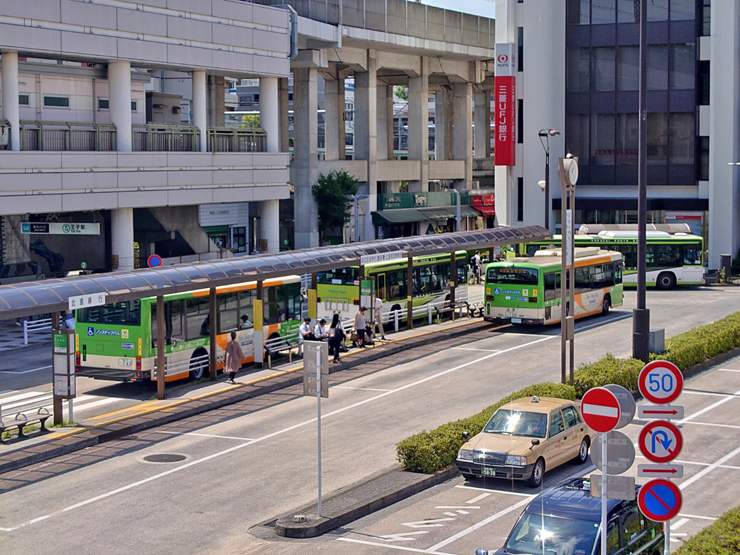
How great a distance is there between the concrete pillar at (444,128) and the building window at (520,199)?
23.2 metres

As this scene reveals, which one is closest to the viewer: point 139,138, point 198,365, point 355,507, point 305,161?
point 355,507

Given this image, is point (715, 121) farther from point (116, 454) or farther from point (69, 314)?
point (116, 454)

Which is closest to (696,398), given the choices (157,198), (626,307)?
(626,307)

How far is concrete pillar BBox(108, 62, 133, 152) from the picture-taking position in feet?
151

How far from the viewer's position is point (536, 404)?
20.6 m

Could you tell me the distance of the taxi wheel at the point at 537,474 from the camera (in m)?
19.1

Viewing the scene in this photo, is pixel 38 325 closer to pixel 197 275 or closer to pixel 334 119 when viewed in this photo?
pixel 197 275

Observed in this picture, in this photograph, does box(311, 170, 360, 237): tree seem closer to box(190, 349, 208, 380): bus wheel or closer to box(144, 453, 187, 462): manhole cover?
box(190, 349, 208, 380): bus wheel

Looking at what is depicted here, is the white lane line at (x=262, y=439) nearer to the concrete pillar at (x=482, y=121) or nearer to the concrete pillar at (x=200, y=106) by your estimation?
the concrete pillar at (x=200, y=106)

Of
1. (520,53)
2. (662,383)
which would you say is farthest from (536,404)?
(520,53)

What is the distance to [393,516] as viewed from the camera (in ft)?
58.3

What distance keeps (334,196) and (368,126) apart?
8.17 meters

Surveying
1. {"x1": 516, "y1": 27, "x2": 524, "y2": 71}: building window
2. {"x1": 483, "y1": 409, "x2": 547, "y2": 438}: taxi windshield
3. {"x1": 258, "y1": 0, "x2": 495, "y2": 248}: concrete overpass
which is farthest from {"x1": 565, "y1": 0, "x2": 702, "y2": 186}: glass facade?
{"x1": 483, "y1": 409, "x2": 547, "y2": 438}: taxi windshield

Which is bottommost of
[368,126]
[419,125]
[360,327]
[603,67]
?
[360,327]
